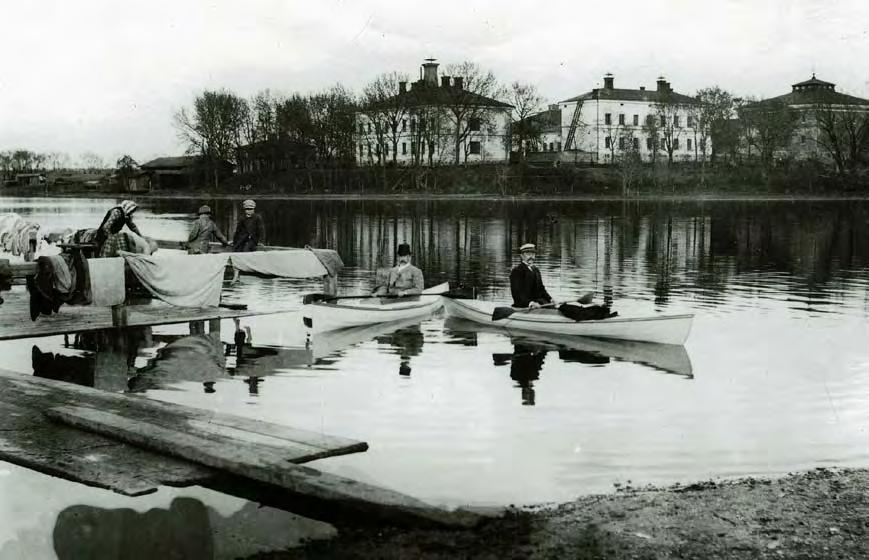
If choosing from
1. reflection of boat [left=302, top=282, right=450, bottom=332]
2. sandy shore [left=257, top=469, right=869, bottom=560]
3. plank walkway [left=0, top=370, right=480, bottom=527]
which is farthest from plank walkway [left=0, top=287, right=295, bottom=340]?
sandy shore [left=257, top=469, right=869, bottom=560]

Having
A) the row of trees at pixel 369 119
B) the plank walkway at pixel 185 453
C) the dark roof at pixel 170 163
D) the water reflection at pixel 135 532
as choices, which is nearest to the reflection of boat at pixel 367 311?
the plank walkway at pixel 185 453

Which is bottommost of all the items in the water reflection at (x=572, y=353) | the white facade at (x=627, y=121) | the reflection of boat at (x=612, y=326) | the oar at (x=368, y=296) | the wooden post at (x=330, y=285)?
the water reflection at (x=572, y=353)

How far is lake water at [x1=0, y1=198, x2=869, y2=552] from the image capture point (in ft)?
31.6

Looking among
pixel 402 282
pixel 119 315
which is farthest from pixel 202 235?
pixel 402 282

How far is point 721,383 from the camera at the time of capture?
47.9 ft

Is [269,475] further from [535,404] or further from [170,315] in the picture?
[170,315]

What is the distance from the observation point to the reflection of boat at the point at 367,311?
18.0m

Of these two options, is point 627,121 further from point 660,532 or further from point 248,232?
point 660,532

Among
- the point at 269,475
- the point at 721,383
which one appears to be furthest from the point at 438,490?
the point at 721,383

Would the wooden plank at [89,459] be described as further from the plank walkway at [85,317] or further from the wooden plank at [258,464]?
the plank walkway at [85,317]

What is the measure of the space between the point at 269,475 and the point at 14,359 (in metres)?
9.23

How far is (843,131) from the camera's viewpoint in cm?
9794

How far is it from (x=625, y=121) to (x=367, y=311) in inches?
4036

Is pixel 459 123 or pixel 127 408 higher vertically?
pixel 459 123
